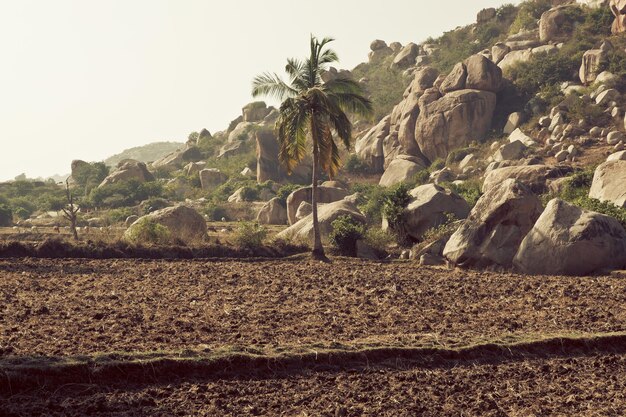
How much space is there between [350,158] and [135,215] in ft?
73.8

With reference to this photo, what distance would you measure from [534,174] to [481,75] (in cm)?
2066

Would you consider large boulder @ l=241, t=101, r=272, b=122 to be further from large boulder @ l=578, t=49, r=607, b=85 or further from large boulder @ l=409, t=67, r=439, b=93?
A: large boulder @ l=578, t=49, r=607, b=85

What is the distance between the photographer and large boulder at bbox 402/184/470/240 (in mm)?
32656

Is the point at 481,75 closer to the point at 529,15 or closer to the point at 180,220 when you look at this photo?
the point at 529,15

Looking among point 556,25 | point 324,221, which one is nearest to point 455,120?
point 556,25

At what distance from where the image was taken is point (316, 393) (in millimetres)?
12266

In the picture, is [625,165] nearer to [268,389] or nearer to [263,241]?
[263,241]

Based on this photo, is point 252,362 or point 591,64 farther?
point 591,64

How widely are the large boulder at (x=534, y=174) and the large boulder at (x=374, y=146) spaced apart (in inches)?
914

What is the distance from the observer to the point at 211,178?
77.1m

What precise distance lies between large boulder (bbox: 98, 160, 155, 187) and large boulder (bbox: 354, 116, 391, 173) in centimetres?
2288

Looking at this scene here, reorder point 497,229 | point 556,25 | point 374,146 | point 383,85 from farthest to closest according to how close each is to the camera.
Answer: point 383,85 → point 556,25 → point 374,146 → point 497,229

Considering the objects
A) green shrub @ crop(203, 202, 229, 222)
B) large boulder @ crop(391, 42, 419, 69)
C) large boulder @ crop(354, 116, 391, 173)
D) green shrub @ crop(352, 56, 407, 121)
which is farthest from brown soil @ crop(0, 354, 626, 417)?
large boulder @ crop(391, 42, 419, 69)

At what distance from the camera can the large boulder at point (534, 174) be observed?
4444cm
